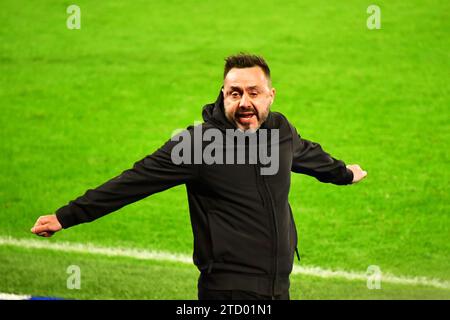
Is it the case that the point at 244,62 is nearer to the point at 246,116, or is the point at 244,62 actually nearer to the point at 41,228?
the point at 246,116

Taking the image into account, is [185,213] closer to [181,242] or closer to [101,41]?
[181,242]

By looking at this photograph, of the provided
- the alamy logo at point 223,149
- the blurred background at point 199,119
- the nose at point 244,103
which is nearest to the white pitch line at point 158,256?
the blurred background at point 199,119

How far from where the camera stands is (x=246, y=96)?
404 cm

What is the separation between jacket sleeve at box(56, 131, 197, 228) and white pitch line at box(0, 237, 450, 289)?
3595 mm

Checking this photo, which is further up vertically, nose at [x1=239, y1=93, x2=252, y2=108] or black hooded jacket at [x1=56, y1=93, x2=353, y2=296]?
nose at [x1=239, y1=93, x2=252, y2=108]

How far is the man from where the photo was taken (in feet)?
13.1

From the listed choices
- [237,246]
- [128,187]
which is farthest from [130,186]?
[237,246]

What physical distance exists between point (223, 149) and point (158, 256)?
387 cm

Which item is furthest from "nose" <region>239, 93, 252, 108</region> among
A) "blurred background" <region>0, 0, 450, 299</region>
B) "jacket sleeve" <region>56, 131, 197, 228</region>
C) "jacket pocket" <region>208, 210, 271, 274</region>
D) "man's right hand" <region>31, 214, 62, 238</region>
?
"blurred background" <region>0, 0, 450, 299</region>

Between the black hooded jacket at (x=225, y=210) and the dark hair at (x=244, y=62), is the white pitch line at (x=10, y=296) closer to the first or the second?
the black hooded jacket at (x=225, y=210)

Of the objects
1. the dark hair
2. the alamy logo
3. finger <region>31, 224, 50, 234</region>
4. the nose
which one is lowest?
finger <region>31, 224, 50, 234</region>

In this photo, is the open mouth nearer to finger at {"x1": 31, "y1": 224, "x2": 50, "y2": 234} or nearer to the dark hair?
the dark hair

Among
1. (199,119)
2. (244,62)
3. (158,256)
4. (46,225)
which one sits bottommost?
(158,256)

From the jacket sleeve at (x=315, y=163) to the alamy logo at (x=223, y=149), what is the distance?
29 centimetres
